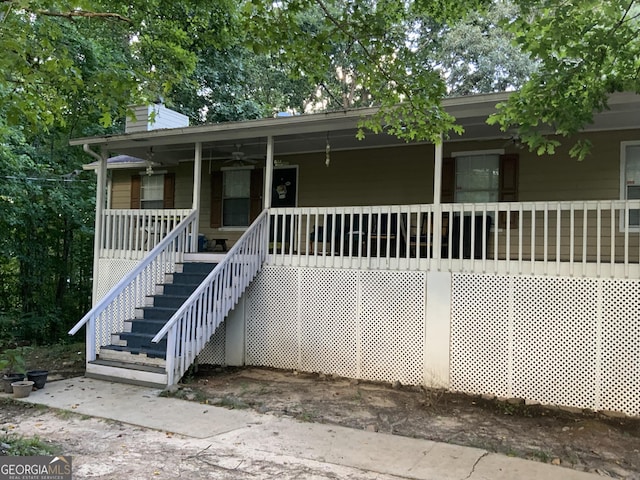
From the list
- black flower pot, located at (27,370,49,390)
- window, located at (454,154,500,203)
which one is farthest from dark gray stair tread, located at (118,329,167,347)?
window, located at (454,154,500,203)

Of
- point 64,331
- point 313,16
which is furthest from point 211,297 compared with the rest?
point 313,16

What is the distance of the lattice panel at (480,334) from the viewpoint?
645 centimetres

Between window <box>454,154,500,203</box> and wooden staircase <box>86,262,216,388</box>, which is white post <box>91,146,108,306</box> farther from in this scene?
window <box>454,154,500,203</box>

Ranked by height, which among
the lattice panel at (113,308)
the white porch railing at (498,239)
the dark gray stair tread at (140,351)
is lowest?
the dark gray stair tread at (140,351)

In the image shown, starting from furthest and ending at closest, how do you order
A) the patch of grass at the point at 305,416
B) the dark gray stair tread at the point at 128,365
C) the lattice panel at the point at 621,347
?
1. the dark gray stair tread at the point at 128,365
2. the lattice panel at the point at 621,347
3. the patch of grass at the point at 305,416

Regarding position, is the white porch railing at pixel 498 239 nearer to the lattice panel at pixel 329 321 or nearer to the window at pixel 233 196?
the lattice panel at pixel 329 321

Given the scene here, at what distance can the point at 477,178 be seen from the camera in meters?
8.51

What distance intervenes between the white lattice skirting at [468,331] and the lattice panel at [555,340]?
11mm

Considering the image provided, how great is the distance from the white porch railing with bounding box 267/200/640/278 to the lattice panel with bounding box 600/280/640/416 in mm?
240

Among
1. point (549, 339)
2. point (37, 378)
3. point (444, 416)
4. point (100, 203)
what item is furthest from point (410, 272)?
point (100, 203)

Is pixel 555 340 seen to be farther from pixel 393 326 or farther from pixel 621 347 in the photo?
pixel 393 326

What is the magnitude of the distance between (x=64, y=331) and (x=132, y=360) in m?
10.1

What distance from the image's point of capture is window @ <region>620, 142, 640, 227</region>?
7.37m

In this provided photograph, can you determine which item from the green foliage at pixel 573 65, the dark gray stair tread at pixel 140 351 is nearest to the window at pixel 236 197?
the dark gray stair tread at pixel 140 351
